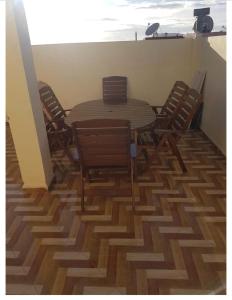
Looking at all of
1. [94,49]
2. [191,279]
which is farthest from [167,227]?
[94,49]

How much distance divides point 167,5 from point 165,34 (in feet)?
5.05

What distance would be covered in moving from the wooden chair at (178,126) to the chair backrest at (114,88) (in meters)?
1.14

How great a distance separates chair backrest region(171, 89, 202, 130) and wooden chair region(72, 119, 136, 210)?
0.80 m

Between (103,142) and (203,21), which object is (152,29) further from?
(103,142)

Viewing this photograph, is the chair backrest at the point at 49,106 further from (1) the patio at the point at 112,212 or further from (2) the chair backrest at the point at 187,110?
(2) the chair backrest at the point at 187,110

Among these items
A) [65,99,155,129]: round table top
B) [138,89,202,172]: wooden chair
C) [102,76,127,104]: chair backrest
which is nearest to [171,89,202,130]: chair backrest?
[138,89,202,172]: wooden chair

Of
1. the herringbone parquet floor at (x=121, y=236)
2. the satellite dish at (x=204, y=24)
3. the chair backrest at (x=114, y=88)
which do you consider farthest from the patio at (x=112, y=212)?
the chair backrest at (x=114, y=88)

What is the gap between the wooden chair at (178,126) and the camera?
273 cm

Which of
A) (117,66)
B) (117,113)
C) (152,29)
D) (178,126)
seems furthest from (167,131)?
(152,29)

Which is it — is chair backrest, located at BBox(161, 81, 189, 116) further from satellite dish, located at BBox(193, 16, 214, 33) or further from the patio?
satellite dish, located at BBox(193, 16, 214, 33)

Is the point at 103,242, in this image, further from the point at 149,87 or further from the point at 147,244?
the point at 149,87

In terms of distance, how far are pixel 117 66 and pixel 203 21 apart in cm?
145

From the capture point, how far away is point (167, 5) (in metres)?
2.81

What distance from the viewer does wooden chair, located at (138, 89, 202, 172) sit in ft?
8.96
